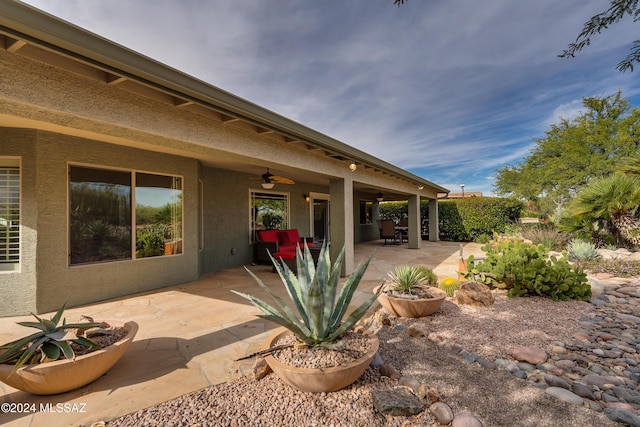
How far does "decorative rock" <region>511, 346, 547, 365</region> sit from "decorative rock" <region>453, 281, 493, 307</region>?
1.31 metres

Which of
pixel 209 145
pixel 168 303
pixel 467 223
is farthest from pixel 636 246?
pixel 168 303

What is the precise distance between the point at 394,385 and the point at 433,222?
13849 mm

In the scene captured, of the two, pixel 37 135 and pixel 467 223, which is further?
pixel 467 223

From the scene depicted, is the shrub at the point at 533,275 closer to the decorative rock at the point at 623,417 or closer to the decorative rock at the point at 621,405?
the decorative rock at the point at 621,405

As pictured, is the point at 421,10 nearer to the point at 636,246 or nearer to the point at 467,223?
the point at 636,246

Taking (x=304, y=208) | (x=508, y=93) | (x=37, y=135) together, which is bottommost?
(x=304, y=208)

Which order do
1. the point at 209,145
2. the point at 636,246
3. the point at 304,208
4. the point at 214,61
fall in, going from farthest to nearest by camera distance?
the point at 304,208 < the point at 636,246 < the point at 214,61 < the point at 209,145

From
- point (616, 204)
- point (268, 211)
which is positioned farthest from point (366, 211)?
point (616, 204)

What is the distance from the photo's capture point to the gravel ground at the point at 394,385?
1865 mm

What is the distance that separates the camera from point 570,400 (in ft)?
6.69

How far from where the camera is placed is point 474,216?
46.5ft

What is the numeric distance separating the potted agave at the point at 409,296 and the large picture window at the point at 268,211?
5975 mm

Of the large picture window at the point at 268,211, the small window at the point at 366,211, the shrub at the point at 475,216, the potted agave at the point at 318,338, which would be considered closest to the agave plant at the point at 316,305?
the potted agave at the point at 318,338

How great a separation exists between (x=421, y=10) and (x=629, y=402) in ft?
15.5
